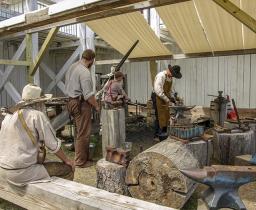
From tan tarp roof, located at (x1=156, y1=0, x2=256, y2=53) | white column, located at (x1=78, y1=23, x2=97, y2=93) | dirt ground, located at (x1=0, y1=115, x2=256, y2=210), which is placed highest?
white column, located at (x1=78, y1=23, x2=97, y2=93)

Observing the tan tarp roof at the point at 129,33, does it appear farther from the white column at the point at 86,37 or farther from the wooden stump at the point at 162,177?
the wooden stump at the point at 162,177

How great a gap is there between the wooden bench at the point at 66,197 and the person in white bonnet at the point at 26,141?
136 mm

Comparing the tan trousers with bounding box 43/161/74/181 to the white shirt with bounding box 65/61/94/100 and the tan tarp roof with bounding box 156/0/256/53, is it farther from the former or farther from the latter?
the tan tarp roof with bounding box 156/0/256/53

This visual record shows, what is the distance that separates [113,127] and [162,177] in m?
2.02

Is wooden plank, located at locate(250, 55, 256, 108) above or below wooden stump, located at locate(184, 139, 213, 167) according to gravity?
above

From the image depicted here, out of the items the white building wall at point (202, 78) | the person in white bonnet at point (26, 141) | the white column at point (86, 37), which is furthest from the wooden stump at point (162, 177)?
the white building wall at point (202, 78)

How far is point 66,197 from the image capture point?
3051 mm

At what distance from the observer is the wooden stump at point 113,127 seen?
5.79 metres

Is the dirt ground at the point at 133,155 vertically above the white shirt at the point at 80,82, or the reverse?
the white shirt at the point at 80,82

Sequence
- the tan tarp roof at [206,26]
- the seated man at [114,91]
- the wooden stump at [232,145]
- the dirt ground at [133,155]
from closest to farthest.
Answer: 1. the dirt ground at [133,155]
2. the wooden stump at [232,145]
3. the tan tarp roof at [206,26]
4. the seated man at [114,91]

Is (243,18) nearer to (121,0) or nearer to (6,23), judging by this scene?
(121,0)

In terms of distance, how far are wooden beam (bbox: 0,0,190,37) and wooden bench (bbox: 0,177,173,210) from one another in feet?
7.32

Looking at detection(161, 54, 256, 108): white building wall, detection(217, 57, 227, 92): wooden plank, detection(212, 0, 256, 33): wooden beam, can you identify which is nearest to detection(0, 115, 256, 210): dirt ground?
detection(212, 0, 256, 33): wooden beam

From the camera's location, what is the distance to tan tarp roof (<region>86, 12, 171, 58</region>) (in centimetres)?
718
